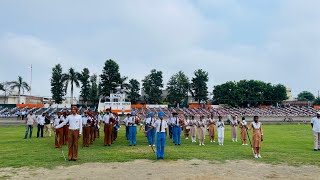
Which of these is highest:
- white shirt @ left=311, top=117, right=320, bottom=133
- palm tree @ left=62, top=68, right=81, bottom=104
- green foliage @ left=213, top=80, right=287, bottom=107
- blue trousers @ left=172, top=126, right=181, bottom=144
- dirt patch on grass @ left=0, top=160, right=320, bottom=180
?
palm tree @ left=62, top=68, right=81, bottom=104

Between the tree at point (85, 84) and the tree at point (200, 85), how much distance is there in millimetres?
30138

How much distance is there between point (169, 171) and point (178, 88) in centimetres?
7614

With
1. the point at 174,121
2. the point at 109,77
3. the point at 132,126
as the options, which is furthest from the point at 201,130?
the point at 109,77

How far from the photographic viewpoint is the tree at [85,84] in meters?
76.5

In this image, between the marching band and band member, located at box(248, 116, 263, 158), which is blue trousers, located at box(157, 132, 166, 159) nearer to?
the marching band

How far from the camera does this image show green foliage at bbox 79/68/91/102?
76.5 m

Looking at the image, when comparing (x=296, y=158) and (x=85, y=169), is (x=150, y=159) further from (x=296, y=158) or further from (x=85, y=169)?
(x=296, y=158)

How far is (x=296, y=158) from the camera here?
12.8m

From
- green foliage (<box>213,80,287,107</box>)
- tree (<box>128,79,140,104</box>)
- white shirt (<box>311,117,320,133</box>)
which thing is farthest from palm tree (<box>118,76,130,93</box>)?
white shirt (<box>311,117,320,133</box>)

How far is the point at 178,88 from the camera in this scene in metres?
85.9

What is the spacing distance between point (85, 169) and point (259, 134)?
783 centimetres

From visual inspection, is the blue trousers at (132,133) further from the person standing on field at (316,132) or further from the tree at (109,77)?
the tree at (109,77)

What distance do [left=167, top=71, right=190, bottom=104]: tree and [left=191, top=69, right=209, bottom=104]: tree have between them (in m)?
2.16

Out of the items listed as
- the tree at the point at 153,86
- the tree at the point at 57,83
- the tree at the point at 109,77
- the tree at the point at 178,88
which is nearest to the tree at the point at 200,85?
the tree at the point at 178,88
